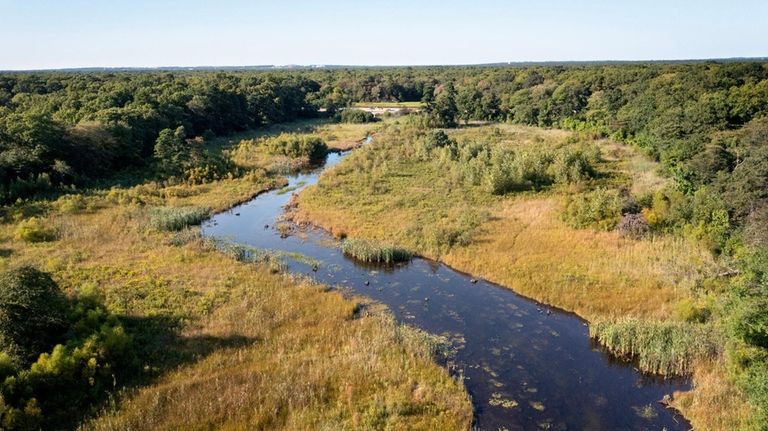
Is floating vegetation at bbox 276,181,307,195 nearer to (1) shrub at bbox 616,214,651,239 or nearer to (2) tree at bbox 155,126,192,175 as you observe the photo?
(2) tree at bbox 155,126,192,175

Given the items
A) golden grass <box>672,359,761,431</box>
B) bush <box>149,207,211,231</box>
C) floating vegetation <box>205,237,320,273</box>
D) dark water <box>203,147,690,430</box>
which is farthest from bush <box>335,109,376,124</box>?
golden grass <box>672,359,761,431</box>

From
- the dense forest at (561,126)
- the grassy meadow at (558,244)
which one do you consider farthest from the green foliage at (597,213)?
the dense forest at (561,126)

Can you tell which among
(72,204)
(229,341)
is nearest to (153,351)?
(229,341)

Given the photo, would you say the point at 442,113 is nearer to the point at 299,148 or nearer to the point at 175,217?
the point at 299,148

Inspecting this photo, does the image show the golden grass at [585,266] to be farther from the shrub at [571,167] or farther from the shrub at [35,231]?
the shrub at [35,231]

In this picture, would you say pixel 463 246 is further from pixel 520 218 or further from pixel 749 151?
pixel 749 151
